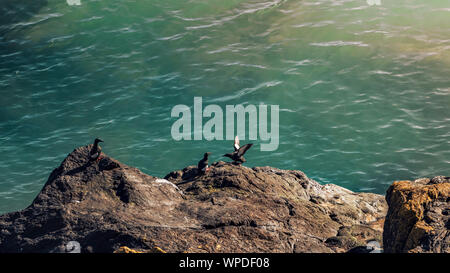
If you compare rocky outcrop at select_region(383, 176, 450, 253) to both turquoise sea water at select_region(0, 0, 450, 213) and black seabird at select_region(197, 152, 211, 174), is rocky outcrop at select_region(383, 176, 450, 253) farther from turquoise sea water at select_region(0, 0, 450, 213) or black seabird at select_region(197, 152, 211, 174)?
turquoise sea water at select_region(0, 0, 450, 213)

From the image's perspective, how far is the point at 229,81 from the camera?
25.9m

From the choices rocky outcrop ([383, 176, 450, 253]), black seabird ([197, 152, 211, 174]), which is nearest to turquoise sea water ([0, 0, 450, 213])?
black seabird ([197, 152, 211, 174])

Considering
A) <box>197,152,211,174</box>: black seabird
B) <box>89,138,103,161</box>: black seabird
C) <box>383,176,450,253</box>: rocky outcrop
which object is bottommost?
<box>383,176,450,253</box>: rocky outcrop

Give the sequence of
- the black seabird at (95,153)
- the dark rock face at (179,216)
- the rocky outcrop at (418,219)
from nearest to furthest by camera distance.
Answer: the rocky outcrop at (418,219) → the dark rock face at (179,216) → the black seabird at (95,153)

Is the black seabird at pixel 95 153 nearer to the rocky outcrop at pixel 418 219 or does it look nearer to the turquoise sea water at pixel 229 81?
the rocky outcrop at pixel 418 219

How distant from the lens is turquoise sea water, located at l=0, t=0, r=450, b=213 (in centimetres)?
2153

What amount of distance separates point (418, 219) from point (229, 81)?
672 inches

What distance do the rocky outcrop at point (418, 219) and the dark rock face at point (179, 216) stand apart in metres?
1.27

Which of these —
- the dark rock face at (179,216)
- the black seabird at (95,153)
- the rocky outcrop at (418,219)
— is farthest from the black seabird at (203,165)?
the rocky outcrop at (418,219)

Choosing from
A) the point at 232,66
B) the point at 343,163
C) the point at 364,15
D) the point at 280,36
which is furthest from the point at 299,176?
the point at 364,15

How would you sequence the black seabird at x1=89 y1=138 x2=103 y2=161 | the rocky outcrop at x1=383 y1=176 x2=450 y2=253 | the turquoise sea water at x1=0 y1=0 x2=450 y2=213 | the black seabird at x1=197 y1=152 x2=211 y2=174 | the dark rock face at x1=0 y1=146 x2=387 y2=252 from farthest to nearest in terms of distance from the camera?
the turquoise sea water at x1=0 y1=0 x2=450 y2=213 < the black seabird at x1=197 y1=152 x2=211 y2=174 < the black seabird at x1=89 y1=138 x2=103 y2=161 < the dark rock face at x1=0 y1=146 x2=387 y2=252 < the rocky outcrop at x1=383 y1=176 x2=450 y2=253

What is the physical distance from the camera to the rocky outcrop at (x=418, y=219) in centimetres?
947

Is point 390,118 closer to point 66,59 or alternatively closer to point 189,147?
point 189,147

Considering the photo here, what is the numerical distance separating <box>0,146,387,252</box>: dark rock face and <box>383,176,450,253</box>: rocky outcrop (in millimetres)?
1273
